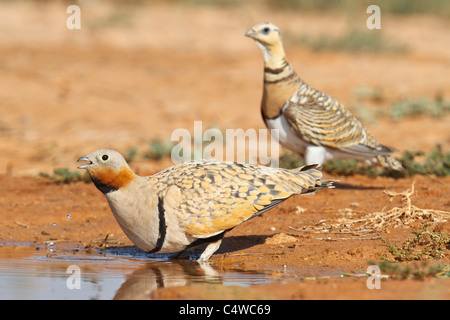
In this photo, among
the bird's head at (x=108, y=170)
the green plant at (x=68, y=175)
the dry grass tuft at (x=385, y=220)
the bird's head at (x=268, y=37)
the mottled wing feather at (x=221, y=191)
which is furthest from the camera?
the green plant at (x=68, y=175)

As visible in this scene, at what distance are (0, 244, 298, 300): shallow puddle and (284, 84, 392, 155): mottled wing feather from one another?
223cm

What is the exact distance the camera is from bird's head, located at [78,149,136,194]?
16.9ft

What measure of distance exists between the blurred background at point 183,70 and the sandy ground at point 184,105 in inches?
1.7

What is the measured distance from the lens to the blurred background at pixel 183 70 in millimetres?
11961

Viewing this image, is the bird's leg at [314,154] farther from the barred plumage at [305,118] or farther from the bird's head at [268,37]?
the bird's head at [268,37]

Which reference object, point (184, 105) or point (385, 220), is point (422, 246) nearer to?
point (385, 220)

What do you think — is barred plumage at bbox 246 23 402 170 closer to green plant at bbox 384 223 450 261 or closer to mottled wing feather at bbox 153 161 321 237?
mottled wing feather at bbox 153 161 321 237

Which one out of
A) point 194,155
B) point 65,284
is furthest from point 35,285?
point 194,155

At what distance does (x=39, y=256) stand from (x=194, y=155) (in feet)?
14.1

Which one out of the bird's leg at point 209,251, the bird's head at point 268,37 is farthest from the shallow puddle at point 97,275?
the bird's head at point 268,37

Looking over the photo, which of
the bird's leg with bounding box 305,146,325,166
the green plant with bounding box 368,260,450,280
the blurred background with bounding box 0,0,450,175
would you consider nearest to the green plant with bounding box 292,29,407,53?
the blurred background with bounding box 0,0,450,175

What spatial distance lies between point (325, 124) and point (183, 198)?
2706 mm

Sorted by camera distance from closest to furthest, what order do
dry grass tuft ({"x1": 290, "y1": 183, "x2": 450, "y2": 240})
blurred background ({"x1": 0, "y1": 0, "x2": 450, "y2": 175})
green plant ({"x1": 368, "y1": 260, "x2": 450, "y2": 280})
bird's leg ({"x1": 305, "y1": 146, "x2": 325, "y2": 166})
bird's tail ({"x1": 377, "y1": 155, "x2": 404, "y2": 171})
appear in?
green plant ({"x1": 368, "y1": 260, "x2": 450, "y2": 280}), dry grass tuft ({"x1": 290, "y1": 183, "x2": 450, "y2": 240}), bird's leg ({"x1": 305, "y1": 146, "x2": 325, "y2": 166}), bird's tail ({"x1": 377, "y1": 155, "x2": 404, "y2": 171}), blurred background ({"x1": 0, "y1": 0, "x2": 450, "y2": 175})
